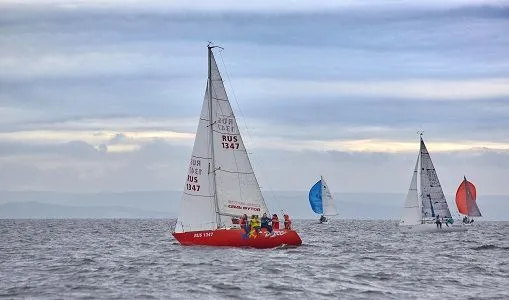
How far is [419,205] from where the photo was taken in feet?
309

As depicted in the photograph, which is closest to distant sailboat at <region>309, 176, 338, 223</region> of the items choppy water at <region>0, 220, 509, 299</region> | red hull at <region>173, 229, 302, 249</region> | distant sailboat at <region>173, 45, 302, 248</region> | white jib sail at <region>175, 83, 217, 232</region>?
choppy water at <region>0, 220, 509, 299</region>

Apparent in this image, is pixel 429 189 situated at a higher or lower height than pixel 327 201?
lower

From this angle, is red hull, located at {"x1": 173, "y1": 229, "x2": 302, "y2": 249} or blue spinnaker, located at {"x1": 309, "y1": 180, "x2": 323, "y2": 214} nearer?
red hull, located at {"x1": 173, "y1": 229, "x2": 302, "y2": 249}

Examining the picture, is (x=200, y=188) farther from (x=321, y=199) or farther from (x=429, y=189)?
(x=321, y=199)

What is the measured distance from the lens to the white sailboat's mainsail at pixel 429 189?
310 ft

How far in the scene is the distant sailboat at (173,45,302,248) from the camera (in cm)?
5069

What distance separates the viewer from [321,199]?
144m

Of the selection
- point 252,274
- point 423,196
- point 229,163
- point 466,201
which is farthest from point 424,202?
point 252,274

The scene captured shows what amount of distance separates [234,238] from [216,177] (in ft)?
12.1

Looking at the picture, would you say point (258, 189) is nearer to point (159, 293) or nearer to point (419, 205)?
point (159, 293)

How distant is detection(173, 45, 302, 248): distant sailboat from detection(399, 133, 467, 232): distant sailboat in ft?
149

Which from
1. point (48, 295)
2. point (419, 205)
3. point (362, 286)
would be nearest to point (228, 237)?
point (362, 286)

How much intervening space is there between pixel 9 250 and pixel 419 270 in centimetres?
3022

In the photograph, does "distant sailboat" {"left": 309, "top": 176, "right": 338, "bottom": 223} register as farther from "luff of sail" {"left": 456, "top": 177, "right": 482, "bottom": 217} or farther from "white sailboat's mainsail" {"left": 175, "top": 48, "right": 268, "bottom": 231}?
→ "white sailboat's mainsail" {"left": 175, "top": 48, "right": 268, "bottom": 231}
